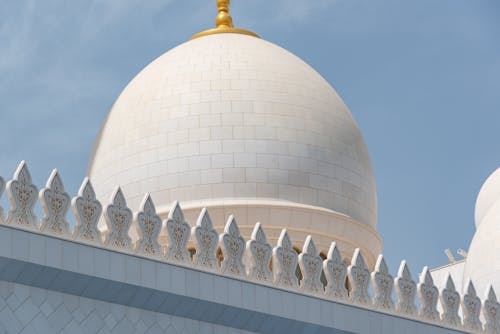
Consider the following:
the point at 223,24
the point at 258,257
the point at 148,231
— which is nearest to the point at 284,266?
the point at 258,257

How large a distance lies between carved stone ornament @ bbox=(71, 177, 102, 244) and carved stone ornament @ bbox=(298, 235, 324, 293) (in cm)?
266

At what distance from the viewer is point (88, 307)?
1370 cm

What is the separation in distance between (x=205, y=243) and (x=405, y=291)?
2921 millimetres

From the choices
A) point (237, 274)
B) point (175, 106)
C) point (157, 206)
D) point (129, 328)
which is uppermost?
point (175, 106)

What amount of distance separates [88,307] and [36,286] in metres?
0.62

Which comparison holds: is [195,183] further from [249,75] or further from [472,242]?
[472,242]

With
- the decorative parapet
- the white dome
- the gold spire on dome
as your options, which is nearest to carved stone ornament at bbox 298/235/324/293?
the decorative parapet

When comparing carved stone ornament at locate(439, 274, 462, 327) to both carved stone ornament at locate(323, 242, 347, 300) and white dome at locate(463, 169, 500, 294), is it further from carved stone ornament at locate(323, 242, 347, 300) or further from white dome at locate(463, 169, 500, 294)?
white dome at locate(463, 169, 500, 294)

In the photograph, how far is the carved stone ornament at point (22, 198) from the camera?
13.4 m

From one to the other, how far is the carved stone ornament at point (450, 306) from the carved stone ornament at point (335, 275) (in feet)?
5.38

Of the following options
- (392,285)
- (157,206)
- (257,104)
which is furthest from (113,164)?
(392,285)

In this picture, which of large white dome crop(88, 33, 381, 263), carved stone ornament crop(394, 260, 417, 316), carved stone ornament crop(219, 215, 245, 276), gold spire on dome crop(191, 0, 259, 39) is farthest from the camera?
gold spire on dome crop(191, 0, 259, 39)

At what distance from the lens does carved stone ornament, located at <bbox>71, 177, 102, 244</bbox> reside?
13.9m

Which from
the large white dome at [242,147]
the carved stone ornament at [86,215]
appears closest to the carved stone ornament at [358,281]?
the large white dome at [242,147]
